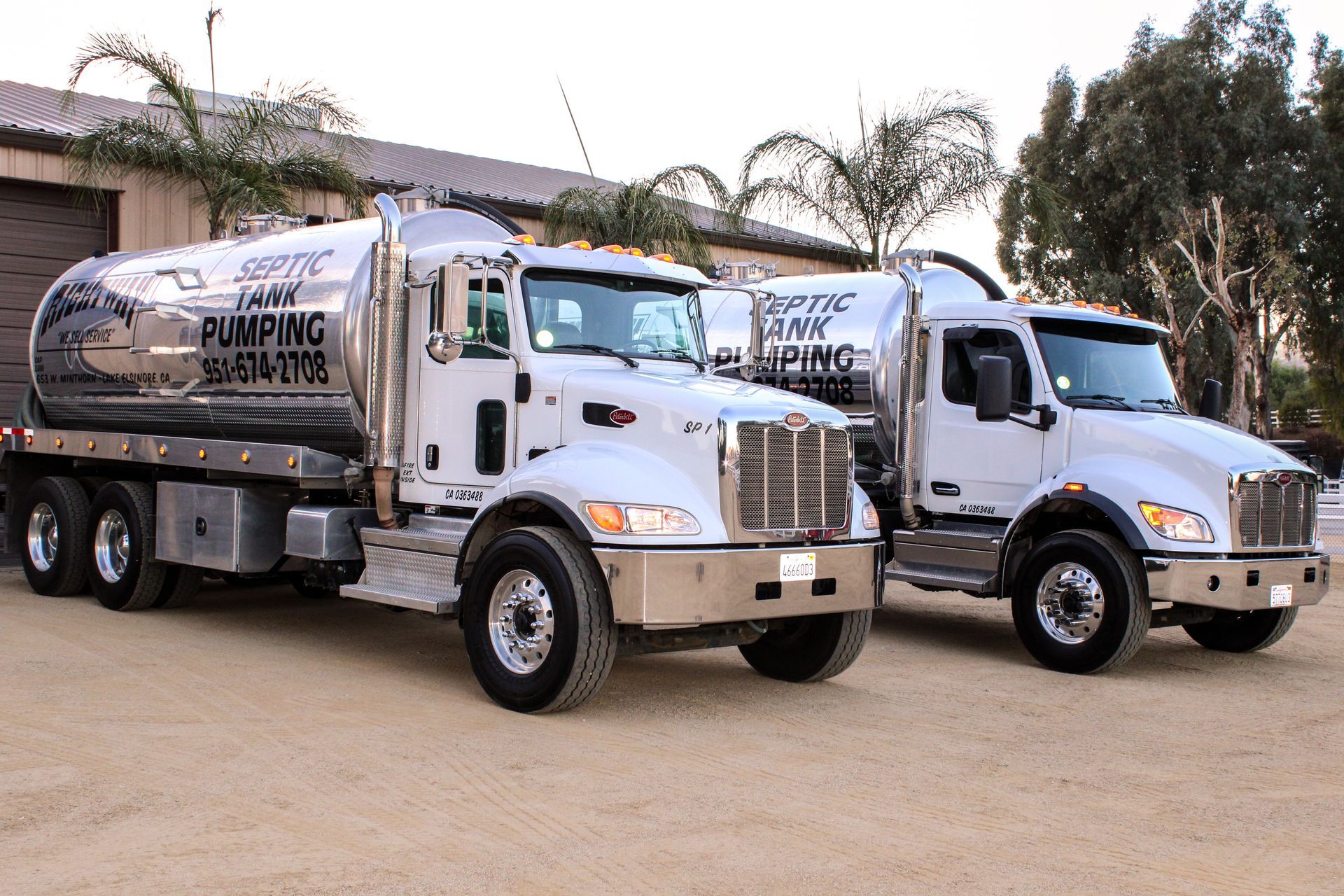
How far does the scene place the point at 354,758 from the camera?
644cm

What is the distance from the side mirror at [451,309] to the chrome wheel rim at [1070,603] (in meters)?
4.62

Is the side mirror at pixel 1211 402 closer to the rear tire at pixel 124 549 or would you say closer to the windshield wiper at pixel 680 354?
the windshield wiper at pixel 680 354

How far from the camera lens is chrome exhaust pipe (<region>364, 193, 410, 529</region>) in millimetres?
8914

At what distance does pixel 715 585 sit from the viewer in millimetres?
7297

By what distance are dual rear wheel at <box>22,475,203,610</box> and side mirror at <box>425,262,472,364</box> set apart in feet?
13.6

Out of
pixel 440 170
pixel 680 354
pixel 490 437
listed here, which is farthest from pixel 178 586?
pixel 440 170

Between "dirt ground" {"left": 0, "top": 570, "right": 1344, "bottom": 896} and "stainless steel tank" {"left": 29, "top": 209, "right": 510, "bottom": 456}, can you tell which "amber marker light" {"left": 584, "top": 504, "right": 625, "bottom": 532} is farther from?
"stainless steel tank" {"left": 29, "top": 209, "right": 510, "bottom": 456}

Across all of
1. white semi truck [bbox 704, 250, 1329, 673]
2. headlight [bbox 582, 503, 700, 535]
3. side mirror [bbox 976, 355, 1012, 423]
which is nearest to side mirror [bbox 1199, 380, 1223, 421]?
white semi truck [bbox 704, 250, 1329, 673]

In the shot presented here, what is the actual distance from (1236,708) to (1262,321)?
3809cm

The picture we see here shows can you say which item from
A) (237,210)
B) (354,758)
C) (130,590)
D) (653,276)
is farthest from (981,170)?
(354,758)

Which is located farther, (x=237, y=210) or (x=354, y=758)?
(x=237, y=210)

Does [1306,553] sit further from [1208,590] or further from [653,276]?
[653,276]

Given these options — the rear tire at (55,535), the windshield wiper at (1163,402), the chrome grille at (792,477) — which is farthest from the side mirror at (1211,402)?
the rear tire at (55,535)

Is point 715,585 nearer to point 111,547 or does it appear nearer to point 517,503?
point 517,503
